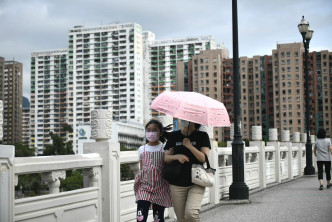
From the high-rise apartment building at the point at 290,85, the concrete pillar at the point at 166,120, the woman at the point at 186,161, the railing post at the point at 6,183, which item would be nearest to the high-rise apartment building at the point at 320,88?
the high-rise apartment building at the point at 290,85

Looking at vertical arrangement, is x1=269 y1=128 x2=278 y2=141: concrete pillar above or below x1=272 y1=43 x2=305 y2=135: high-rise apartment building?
below

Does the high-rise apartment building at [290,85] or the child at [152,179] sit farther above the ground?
the high-rise apartment building at [290,85]

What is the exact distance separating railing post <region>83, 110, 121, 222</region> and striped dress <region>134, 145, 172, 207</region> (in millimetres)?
1431

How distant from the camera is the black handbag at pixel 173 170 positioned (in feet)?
19.6

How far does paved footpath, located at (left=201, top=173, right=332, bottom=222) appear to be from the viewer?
31.7 ft

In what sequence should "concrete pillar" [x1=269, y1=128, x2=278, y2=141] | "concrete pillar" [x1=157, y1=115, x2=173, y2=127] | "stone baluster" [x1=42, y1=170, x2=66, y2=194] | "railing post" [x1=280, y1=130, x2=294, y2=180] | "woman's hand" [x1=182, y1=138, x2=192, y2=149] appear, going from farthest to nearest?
"railing post" [x1=280, y1=130, x2=294, y2=180], "concrete pillar" [x1=269, y1=128, x2=278, y2=141], "concrete pillar" [x1=157, y1=115, x2=173, y2=127], "stone baluster" [x1=42, y1=170, x2=66, y2=194], "woman's hand" [x1=182, y1=138, x2=192, y2=149]

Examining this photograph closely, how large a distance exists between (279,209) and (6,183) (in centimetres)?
717

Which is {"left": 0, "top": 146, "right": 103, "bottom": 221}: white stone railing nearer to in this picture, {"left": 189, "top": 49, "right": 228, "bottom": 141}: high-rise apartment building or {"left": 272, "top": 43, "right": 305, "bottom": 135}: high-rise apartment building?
{"left": 272, "top": 43, "right": 305, "bottom": 135}: high-rise apartment building

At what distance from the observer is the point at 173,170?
5.99 meters

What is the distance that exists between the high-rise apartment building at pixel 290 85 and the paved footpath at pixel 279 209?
13846cm

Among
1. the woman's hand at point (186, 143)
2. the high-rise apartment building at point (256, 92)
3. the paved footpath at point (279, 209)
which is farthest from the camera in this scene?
the high-rise apartment building at point (256, 92)

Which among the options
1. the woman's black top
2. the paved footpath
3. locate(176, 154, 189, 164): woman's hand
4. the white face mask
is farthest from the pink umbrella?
the paved footpath

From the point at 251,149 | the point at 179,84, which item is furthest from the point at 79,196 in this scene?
the point at 179,84

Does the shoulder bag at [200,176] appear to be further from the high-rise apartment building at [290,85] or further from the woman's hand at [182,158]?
the high-rise apartment building at [290,85]
